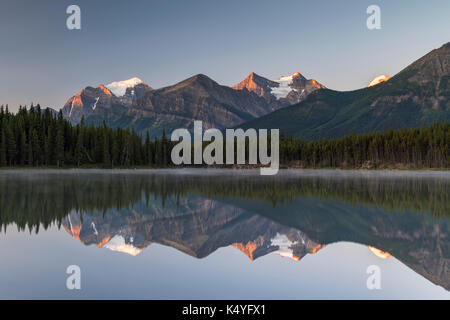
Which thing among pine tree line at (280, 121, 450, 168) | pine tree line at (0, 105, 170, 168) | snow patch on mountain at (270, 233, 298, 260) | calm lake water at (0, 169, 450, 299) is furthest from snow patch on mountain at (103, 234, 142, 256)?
pine tree line at (280, 121, 450, 168)

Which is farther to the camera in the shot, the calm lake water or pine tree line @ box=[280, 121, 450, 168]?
pine tree line @ box=[280, 121, 450, 168]

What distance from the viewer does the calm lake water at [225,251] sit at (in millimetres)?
13133

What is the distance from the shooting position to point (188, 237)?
840 inches

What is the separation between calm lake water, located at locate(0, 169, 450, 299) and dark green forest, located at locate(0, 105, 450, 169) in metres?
131

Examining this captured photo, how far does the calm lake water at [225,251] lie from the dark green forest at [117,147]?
131 m

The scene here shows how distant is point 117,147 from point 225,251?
165065 mm

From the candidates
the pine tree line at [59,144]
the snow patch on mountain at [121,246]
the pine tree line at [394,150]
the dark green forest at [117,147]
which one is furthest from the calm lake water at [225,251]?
the pine tree line at [394,150]

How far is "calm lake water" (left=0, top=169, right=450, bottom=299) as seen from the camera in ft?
43.1

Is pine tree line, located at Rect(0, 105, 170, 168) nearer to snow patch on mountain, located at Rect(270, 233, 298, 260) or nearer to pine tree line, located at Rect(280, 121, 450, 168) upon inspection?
pine tree line, located at Rect(280, 121, 450, 168)

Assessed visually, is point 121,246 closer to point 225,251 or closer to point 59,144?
point 225,251

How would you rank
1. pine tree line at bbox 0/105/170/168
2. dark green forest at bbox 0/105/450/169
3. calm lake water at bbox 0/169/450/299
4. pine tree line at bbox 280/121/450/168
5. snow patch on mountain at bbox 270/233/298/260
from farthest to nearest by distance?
pine tree line at bbox 280/121/450/168, dark green forest at bbox 0/105/450/169, pine tree line at bbox 0/105/170/168, snow patch on mountain at bbox 270/233/298/260, calm lake water at bbox 0/169/450/299

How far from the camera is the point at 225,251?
19188 millimetres

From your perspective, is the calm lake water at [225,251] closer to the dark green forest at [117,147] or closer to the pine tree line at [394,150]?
the dark green forest at [117,147]

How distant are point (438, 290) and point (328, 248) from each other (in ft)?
22.3
